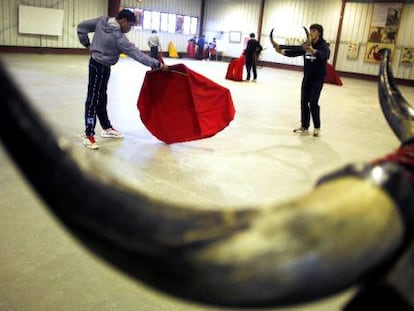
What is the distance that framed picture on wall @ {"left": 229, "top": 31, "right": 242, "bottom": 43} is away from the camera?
26.8 metres

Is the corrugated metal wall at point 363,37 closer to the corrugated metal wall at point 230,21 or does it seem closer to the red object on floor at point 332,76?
the red object on floor at point 332,76

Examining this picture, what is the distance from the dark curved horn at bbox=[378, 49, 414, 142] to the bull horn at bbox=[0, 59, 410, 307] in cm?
61

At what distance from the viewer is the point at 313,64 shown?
6.85 m

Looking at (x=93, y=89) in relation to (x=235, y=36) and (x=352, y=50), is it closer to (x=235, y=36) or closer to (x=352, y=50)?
(x=352, y=50)

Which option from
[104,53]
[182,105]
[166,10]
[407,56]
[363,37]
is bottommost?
[182,105]

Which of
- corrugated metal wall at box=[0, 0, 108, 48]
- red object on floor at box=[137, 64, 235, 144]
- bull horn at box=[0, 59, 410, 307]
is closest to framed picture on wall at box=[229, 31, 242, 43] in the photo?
corrugated metal wall at box=[0, 0, 108, 48]

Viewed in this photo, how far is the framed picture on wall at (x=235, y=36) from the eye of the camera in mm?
26781

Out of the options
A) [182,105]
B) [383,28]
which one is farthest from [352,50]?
[182,105]

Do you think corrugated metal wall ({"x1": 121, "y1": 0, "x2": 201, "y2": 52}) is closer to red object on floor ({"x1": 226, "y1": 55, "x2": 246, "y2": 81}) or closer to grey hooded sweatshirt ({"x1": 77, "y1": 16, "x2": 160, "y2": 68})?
red object on floor ({"x1": 226, "y1": 55, "x2": 246, "y2": 81})

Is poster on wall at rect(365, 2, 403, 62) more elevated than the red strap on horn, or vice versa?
poster on wall at rect(365, 2, 403, 62)

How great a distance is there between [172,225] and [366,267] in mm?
225

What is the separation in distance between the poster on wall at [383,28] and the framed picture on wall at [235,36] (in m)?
8.26

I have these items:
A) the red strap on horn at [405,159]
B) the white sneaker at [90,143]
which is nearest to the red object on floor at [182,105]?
the white sneaker at [90,143]

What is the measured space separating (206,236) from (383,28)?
75.0ft
